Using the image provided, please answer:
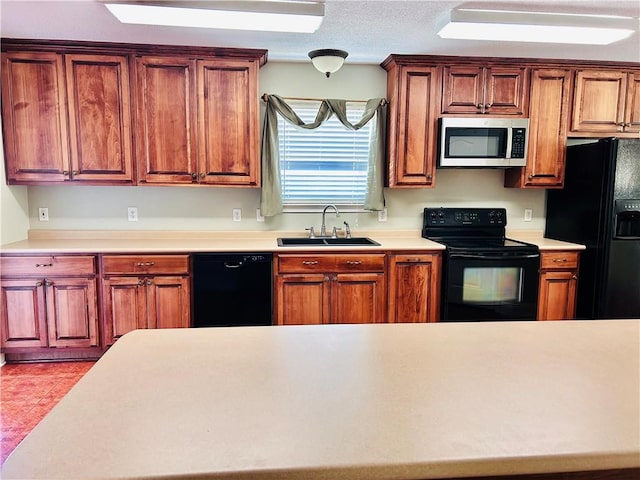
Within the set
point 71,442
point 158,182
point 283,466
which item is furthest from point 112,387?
point 158,182


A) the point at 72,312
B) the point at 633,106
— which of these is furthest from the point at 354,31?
the point at 72,312

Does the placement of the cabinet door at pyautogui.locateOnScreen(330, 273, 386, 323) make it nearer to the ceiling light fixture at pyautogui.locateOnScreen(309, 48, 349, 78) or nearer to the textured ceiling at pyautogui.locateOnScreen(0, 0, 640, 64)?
the ceiling light fixture at pyautogui.locateOnScreen(309, 48, 349, 78)

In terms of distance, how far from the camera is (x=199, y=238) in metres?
3.69

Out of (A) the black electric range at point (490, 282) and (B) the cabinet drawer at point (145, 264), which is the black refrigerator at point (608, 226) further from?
(B) the cabinet drawer at point (145, 264)

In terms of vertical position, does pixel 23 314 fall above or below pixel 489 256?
below

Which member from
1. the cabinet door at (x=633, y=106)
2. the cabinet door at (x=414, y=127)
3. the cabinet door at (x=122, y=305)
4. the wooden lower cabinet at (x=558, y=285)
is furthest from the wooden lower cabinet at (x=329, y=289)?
the cabinet door at (x=633, y=106)

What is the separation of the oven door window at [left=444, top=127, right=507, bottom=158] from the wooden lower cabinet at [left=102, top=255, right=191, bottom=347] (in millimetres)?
2276

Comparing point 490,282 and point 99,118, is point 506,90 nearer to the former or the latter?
point 490,282

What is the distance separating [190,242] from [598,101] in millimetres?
3574

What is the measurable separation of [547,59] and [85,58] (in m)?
3.61

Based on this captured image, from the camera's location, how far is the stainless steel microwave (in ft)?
11.4

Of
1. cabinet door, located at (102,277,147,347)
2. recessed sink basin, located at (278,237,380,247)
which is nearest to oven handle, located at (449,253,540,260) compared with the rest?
recessed sink basin, located at (278,237,380,247)

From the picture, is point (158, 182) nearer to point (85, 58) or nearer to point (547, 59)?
point (85, 58)

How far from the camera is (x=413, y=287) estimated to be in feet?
11.0
